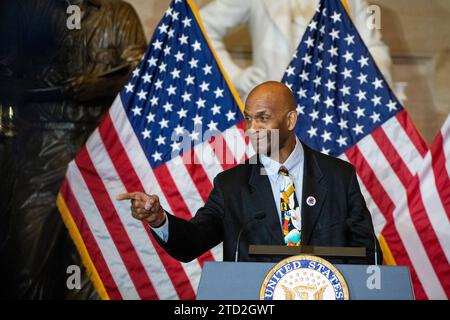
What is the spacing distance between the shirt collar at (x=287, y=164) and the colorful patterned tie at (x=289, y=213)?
39mm

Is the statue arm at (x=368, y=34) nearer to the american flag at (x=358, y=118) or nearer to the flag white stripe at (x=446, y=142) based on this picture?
the american flag at (x=358, y=118)

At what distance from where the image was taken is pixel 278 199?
408 centimetres

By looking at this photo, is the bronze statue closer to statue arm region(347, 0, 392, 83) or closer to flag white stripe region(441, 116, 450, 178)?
statue arm region(347, 0, 392, 83)

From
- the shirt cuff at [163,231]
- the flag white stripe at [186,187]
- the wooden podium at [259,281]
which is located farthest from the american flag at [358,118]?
the wooden podium at [259,281]

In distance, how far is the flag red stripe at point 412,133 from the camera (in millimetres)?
6039

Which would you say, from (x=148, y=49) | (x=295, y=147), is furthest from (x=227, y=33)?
(x=295, y=147)

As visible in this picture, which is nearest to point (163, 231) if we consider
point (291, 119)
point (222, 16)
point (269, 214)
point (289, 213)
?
point (269, 214)

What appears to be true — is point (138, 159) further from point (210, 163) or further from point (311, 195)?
point (311, 195)

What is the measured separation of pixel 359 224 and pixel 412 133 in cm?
224

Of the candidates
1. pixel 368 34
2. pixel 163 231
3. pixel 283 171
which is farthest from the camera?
pixel 368 34

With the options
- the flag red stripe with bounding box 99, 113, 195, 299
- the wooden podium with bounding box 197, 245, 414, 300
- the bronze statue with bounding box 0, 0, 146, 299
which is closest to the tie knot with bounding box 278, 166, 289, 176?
the wooden podium with bounding box 197, 245, 414, 300

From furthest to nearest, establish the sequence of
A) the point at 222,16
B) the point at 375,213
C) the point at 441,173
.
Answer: the point at 222,16
the point at 375,213
the point at 441,173
